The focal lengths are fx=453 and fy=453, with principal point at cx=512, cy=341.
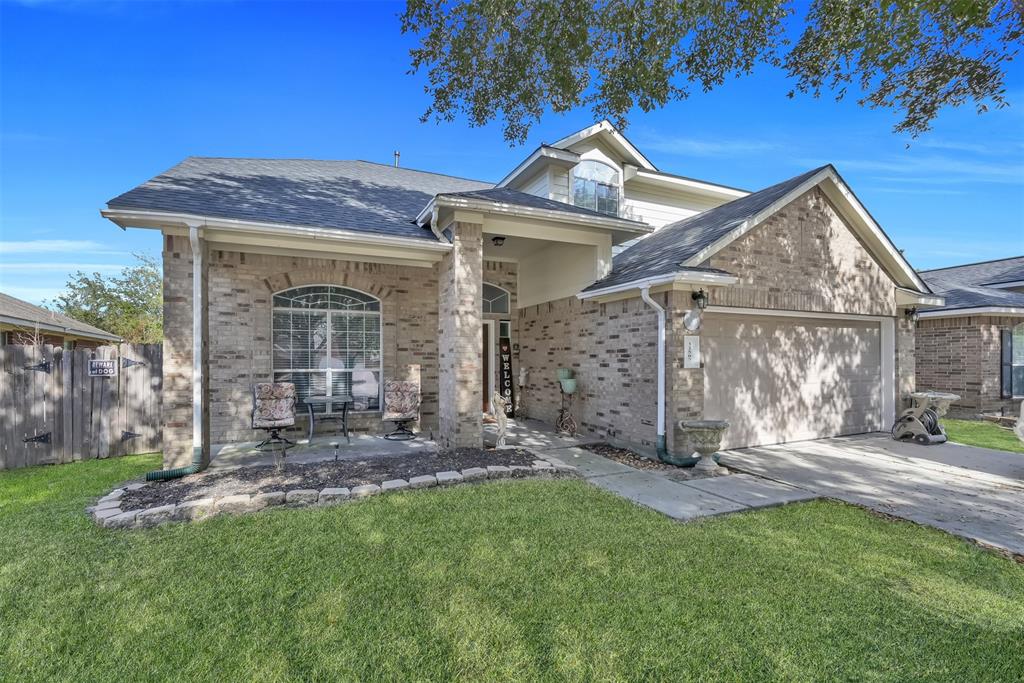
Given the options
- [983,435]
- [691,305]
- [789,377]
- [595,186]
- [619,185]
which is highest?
[619,185]

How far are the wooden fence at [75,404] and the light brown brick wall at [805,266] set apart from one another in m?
9.33

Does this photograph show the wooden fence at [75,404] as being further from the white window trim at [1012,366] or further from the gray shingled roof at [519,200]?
the white window trim at [1012,366]

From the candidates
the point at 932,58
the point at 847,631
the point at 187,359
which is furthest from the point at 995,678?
the point at 187,359

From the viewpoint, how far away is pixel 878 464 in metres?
6.66

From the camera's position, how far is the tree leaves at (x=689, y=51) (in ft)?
19.4

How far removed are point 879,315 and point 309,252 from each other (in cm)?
1041

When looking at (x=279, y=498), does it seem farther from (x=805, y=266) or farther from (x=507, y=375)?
(x=805, y=266)

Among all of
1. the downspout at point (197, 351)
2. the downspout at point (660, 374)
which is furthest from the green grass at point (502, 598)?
the downspout at point (660, 374)

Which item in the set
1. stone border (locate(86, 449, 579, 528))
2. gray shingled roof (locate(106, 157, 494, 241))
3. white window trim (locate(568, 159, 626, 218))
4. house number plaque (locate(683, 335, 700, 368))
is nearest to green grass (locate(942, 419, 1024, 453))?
house number plaque (locate(683, 335, 700, 368))

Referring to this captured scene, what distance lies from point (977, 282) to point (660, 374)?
55.3 feet

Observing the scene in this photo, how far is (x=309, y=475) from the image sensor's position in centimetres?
568

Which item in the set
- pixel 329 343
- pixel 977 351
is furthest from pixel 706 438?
pixel 977 351

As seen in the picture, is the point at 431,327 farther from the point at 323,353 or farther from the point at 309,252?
the point at 309,252

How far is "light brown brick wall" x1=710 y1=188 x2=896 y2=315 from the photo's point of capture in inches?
288
